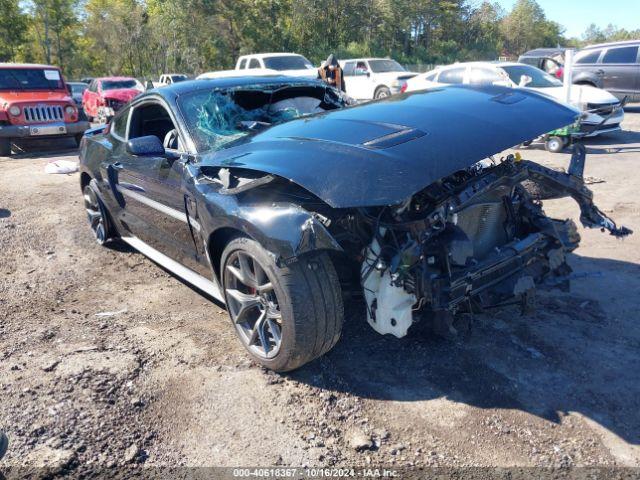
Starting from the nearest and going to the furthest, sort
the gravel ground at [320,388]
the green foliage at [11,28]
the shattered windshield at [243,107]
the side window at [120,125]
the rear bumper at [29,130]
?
the gravel ground at [320,388]
the shattered windshield at [243,107]
the side window at [120,125]
the rear bumper at [29,130]
the green foliage at [11,28]

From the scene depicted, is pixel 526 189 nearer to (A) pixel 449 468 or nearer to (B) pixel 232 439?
(A) pixel 449 468

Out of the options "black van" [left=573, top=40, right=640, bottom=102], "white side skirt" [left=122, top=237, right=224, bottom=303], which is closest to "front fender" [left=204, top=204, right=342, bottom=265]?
"white side skirt" [left=122, top=237, right=224, bottom=303]

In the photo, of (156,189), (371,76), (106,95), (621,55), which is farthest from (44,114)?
(621,55)

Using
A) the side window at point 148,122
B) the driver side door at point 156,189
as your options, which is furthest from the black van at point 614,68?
the driver side door at point 156,189

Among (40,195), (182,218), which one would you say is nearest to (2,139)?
(40,195)

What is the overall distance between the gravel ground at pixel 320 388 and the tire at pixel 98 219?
1.02m

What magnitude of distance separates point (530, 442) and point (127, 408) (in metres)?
2.05

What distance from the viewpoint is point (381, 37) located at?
1748 inches

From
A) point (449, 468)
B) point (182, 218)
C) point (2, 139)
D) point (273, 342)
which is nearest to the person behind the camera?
point (449, 468)

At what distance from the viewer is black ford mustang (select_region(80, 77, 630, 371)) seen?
2.72 m

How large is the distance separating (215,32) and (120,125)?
35527 millimetres

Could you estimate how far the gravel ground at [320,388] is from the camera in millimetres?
2529

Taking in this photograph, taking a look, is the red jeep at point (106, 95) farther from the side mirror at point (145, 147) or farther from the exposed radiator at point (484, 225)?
the exposed radiator at point (484, 225)

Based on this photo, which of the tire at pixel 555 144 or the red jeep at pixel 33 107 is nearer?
the tire at pixel 555 144
